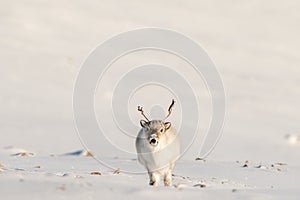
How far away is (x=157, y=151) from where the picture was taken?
8.54m

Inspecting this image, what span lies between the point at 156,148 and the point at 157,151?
0.18ft

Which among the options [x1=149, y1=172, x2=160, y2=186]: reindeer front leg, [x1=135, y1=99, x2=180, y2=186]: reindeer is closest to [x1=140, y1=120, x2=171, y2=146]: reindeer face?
[x1=135, y1=99, x2=180, y2=186]: reindeer

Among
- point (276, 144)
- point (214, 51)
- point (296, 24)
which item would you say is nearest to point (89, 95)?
point (276, 144)

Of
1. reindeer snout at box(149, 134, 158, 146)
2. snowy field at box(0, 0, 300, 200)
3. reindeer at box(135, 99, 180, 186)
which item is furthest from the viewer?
snowy field at box(0, 0, 300, 200)

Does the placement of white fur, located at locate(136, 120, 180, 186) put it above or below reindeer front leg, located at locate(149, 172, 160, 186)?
above

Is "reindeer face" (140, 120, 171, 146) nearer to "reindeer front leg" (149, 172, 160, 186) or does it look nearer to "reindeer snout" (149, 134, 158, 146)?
"reindeer snout" (149, 134, 158, 146)

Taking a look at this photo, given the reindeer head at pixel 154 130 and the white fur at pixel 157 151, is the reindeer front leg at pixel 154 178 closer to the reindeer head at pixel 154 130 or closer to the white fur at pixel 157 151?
the white fur at pixel 157 151

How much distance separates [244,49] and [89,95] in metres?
12.5

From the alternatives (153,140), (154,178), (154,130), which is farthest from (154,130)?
(154,178)

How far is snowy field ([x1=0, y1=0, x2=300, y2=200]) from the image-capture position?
8617 mm

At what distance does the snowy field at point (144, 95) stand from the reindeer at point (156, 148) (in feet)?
0.94

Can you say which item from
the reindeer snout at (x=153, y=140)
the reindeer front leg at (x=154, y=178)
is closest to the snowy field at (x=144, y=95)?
the reindeer front leg at (x=154, y=178)

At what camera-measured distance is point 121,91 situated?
20172 millimetres

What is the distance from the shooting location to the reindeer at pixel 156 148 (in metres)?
8.45
